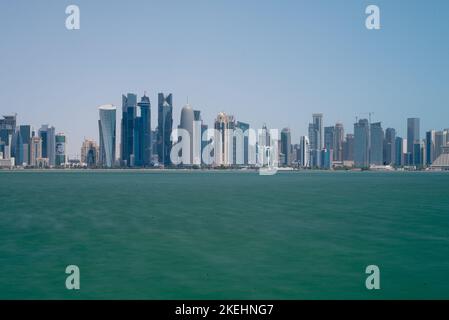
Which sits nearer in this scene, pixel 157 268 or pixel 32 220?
pixel 157 268

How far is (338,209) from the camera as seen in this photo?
177 ft

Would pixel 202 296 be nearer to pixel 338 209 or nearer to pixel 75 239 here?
pixel 75 239

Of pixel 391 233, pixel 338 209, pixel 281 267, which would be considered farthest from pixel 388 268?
pixel 338 209

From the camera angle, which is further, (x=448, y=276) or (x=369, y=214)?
(x=369, y=214)

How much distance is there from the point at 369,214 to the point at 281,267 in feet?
88.1

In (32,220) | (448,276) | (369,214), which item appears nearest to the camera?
(448,276)

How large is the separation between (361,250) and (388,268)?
4410mm
